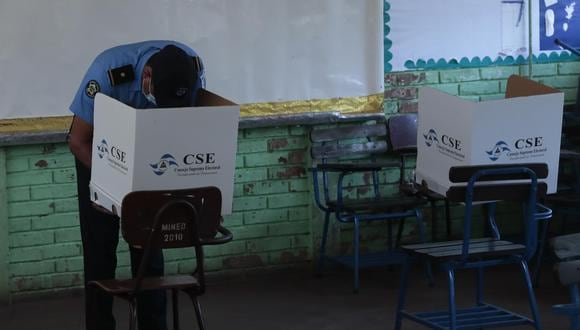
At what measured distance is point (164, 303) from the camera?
4168mm

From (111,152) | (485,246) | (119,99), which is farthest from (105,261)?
(485,246)

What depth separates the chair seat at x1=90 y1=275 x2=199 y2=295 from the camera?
3526mm

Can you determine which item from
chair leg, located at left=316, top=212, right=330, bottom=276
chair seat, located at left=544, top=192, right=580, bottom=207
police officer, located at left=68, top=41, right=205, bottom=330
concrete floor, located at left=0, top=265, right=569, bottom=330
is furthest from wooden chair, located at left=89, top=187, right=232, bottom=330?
chair seat, located at left=544, top=192, right=580, bottom=207

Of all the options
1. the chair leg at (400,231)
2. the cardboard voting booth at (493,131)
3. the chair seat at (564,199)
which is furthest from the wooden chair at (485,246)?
the chair leg at (400,231)

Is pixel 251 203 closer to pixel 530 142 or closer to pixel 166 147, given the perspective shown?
pixel 530 142

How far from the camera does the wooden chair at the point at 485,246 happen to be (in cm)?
396

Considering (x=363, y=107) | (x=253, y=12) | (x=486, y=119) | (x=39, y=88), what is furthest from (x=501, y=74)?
(x=39, y=88)

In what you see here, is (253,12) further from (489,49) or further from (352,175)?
(489,49)

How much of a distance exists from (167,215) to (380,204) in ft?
8.41

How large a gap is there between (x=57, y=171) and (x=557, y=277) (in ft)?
10.5

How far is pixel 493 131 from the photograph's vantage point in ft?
13.1

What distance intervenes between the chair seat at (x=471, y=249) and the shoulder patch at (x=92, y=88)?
150 cm

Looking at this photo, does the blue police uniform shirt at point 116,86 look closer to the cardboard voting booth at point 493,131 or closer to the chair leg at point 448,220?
the cardboard voting booth at point 493,131

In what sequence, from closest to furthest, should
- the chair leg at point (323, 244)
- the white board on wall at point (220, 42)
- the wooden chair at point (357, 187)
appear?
the white board on wall at point (220, 42) → the wooden chair at point (357, 187) → the chair leg at point (323, 244)
